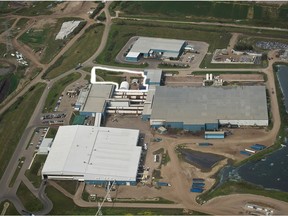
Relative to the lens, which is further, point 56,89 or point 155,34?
point 155,34

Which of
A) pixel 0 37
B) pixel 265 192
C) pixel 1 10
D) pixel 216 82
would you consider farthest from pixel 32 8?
pixel 265 192

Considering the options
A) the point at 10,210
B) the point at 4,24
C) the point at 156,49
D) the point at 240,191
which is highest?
the point at 156,49

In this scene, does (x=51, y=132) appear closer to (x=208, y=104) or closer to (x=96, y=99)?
(x=96, y=99)

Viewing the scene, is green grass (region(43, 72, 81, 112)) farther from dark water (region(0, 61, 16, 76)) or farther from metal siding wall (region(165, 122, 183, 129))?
metal siding wall (region(165, 122, 183, 129))

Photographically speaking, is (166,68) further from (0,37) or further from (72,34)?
(0,37)

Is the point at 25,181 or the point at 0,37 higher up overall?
the point at 0,37

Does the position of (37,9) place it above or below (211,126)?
above

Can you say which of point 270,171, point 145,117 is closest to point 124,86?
point 145,117
